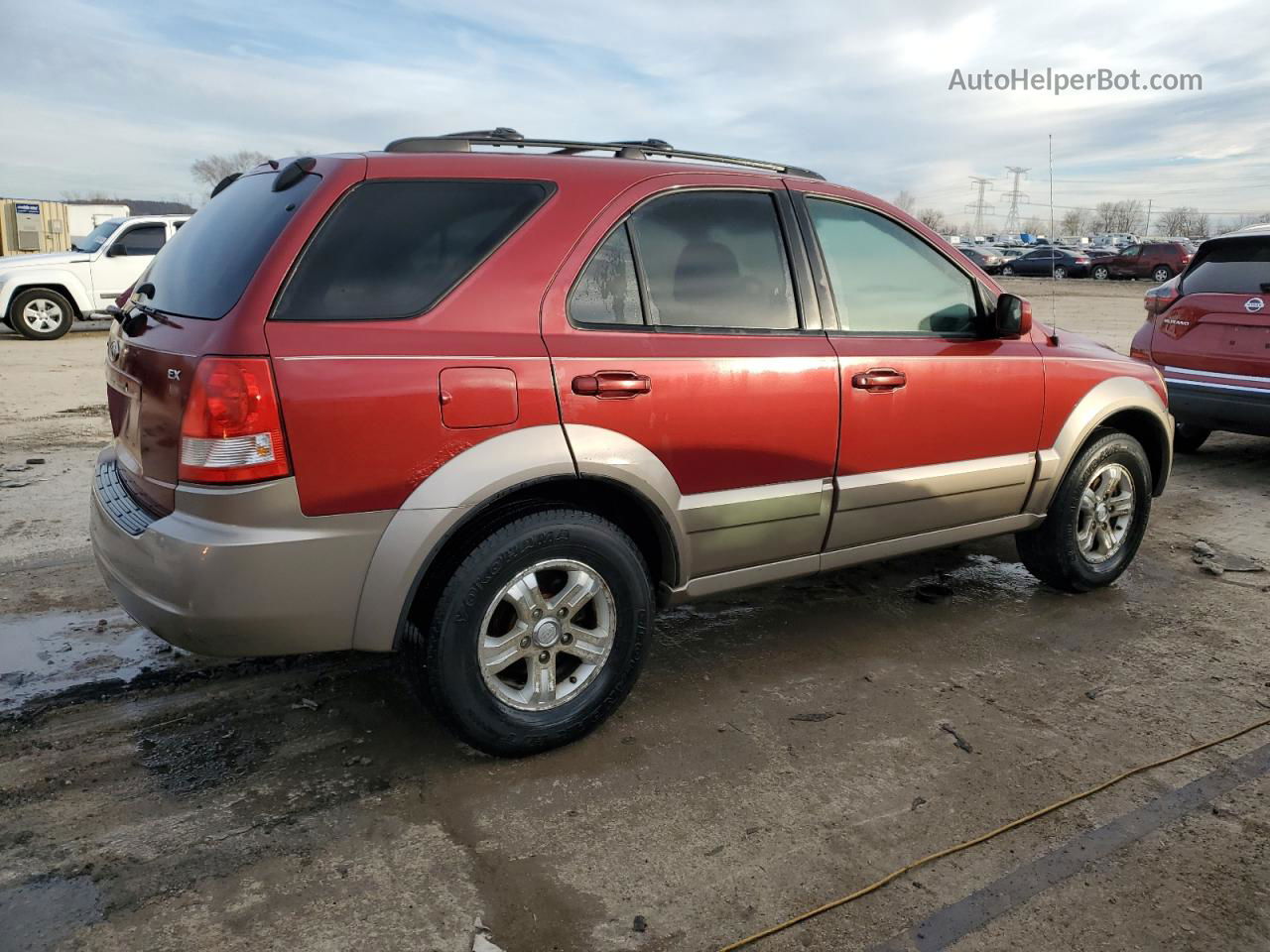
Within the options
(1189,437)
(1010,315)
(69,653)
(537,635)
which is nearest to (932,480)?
(1010,315)

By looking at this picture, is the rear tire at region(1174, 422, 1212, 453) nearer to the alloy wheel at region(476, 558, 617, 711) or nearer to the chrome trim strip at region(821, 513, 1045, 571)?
the chrome trim strip at region(821, 513, 1045, 571)

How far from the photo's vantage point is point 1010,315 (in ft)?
12.6

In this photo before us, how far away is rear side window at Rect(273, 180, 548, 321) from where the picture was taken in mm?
2586

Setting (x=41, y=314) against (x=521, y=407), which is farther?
(x=41, y=314)

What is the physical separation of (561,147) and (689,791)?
219cm

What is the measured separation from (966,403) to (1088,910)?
2.00m

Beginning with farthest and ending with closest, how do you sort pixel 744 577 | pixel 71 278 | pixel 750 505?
pixel 71 278 < pixel 744 577 < pixel 750 505

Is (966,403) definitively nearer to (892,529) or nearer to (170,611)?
(892,529)

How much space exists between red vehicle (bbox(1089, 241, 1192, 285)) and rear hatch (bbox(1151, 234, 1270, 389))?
33626 mm

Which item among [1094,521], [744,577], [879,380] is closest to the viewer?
[744,577]

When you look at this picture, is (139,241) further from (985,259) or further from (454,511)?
(985,259)

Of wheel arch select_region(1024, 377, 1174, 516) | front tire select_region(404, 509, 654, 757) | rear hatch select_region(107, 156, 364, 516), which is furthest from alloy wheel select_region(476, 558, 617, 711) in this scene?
wheel arch select_region(1024, 377, 1174, 516)

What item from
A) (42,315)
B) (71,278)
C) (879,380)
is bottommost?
(879,380)

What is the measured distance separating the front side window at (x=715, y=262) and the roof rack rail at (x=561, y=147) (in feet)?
0.80
